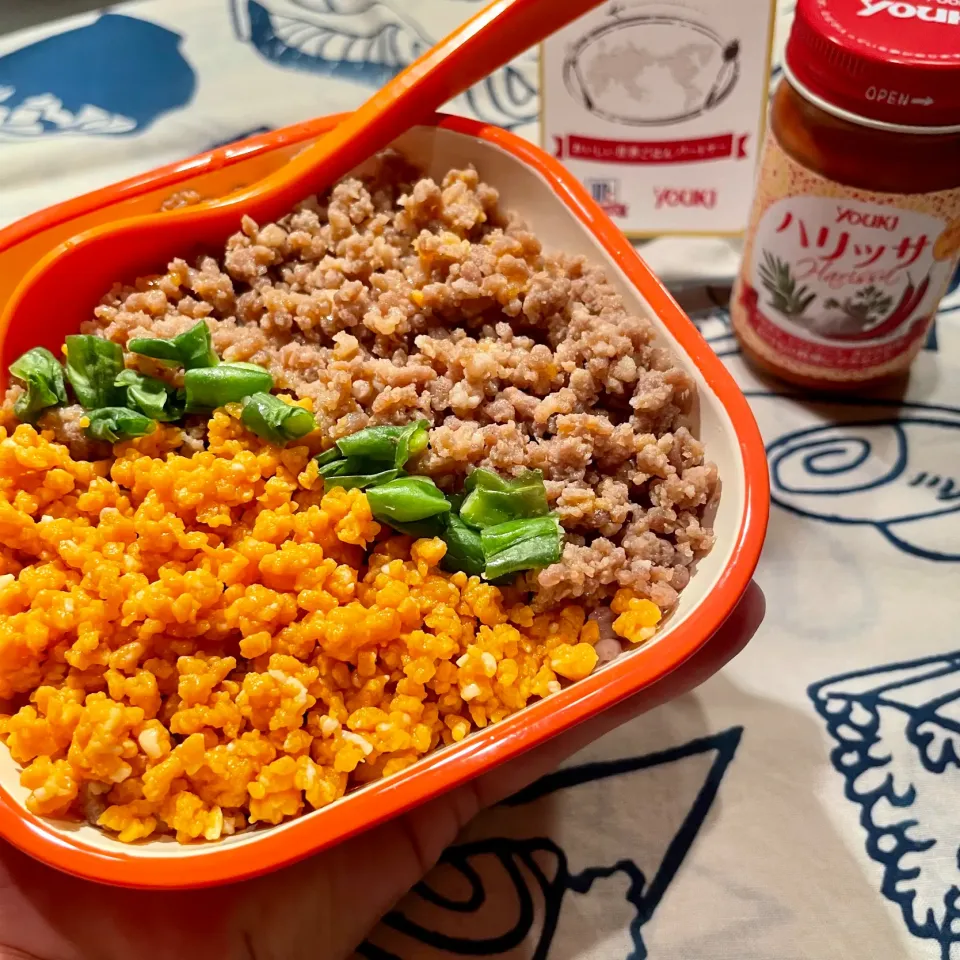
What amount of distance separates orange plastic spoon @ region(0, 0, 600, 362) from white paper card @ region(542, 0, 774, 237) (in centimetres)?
19

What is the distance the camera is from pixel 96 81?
1.53m

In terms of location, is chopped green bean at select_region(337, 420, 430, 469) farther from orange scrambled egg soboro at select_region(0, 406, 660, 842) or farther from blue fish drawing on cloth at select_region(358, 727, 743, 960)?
blue fish drawing on cloth at select_region(358, 727, 743, 960)

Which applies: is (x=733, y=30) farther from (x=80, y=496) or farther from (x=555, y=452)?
(x=80, y=496)

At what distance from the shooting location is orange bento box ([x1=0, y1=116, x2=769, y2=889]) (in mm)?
697

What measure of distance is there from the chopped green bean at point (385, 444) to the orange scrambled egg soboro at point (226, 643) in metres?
Answer: 0.04

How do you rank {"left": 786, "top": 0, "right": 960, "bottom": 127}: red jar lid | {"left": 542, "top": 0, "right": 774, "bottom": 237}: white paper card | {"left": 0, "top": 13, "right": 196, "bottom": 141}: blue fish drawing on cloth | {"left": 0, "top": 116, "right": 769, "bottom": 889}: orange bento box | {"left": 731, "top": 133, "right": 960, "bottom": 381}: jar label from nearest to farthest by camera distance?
{"left": 0, "top": 116, "right": 769, "bottom": 889}: orange bento box → {"left": 786, "top": 0, "right": 960, "bottom": 127}: red jar lid → {"left": 731, "top": 133, "right": 960, "bottom": 381}: jar label → {"left": 542, "top": 0, "right": 774, "bottom": 237}: white paper card → {"left": 0, "top": 13, "right": 196, "bottom": 141}: blue fish drawing on cloth

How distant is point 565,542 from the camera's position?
2.64 feet

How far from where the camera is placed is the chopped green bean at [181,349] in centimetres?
85

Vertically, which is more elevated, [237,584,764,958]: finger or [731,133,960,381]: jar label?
[731,133,960,381]: jar label

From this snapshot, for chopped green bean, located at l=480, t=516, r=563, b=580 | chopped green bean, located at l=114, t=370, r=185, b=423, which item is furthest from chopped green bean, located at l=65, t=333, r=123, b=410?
chopped green bean, located at l=480, t=516, r=563, b=580

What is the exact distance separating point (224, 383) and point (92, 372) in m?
0.14

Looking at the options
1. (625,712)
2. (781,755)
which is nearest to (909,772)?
(781,755)

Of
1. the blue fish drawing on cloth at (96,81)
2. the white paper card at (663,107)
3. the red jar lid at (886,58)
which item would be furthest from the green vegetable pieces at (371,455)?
the blue fish drawing on cloth at (96,81)

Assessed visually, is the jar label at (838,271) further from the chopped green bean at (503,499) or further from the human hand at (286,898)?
the chopped green bean at (503,499)
